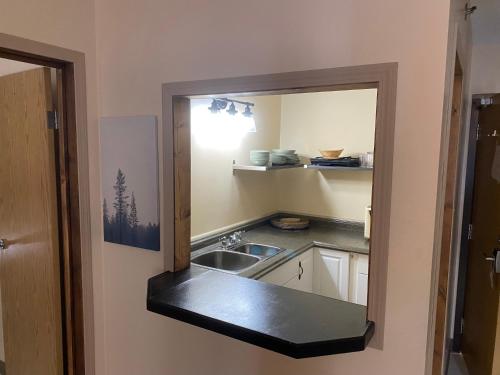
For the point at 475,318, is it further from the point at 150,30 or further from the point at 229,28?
the point at 150,30

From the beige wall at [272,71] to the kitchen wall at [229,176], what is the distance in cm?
73

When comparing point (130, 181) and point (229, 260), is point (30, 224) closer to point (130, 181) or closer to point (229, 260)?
point (130, 181)

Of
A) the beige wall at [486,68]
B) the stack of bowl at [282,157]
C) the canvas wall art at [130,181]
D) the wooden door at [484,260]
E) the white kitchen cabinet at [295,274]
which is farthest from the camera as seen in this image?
the stack of bowl at [282,157]

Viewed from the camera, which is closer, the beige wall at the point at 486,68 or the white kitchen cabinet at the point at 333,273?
the beige wall at the point at 486,68

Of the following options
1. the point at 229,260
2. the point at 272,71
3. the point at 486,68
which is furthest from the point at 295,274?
the point at 486,68

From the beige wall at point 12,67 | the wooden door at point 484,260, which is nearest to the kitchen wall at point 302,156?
the wooden door at point 484,260

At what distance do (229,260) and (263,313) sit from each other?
1290mm

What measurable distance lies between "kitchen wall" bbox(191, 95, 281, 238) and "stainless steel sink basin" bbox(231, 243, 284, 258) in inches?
9.3

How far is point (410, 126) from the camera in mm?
1128

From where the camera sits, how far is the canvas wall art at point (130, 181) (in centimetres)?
167

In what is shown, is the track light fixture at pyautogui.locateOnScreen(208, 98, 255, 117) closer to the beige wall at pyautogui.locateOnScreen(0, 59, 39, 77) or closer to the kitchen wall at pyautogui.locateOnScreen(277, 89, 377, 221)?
the kitchen wall at pyautogui.locateOnScreen(277, 89, 377, 221)

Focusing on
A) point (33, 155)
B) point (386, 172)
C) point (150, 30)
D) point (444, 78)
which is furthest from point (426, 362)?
point (33, 155)

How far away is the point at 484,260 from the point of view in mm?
2461

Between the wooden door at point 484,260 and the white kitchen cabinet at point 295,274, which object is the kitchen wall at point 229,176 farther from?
the wooden door at point 484,260
